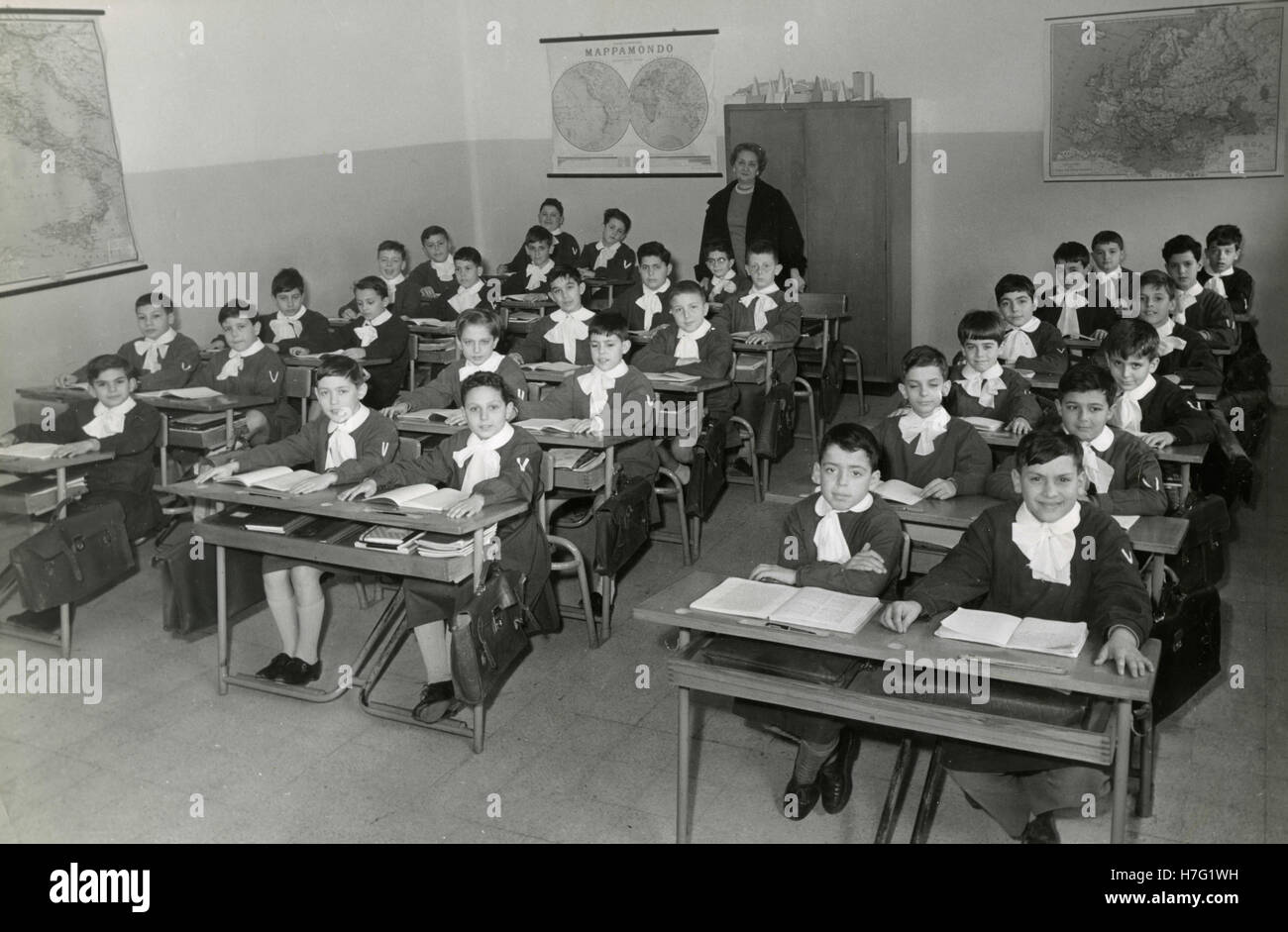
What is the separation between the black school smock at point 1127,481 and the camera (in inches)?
130

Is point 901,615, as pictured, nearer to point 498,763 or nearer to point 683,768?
point 683,768

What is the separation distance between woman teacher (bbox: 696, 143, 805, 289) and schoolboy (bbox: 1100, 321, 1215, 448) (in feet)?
10.2

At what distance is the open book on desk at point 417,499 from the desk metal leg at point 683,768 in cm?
95

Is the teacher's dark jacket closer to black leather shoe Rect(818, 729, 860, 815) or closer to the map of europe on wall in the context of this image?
the map of europe on wall

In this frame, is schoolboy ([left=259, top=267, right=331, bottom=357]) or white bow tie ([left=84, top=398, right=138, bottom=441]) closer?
white bow tie ([left=84, top=398, right=138, bottom=441])

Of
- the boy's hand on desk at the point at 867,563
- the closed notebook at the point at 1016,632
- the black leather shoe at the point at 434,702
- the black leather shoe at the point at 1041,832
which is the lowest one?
the black leather shoe at the point at 1041,832

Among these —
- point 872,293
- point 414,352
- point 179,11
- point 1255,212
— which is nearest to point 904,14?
point 872,293

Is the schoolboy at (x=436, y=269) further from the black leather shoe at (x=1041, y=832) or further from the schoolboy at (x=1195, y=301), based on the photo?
the black leather shoe at (x=1041, y=832)

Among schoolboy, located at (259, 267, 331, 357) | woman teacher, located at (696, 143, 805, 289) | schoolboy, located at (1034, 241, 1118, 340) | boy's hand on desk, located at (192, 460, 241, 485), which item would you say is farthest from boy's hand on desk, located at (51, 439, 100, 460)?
schoolboy, located at (1034, 241, 1118, 340)

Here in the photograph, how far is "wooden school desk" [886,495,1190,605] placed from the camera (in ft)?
9.97

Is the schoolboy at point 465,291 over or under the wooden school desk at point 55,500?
over

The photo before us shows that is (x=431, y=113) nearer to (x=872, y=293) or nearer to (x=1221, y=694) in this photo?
(x=872, y=293)

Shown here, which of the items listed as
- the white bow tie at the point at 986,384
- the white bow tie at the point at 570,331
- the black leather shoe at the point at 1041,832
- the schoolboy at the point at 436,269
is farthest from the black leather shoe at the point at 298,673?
the schoolboy at the point at 436,269

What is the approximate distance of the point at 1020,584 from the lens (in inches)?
112
